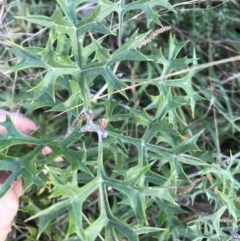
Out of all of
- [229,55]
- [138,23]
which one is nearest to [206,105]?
[229,55]

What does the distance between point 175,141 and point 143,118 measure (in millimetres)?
229

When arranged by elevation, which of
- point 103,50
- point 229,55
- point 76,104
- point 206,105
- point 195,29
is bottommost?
point 206,105

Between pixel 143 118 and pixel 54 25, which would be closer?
pixel 54 25

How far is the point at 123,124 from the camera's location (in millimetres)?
1621

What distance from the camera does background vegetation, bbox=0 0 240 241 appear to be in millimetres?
934

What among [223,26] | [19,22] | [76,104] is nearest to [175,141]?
[76,104]

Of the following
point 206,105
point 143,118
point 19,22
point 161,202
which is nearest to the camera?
point 143,118

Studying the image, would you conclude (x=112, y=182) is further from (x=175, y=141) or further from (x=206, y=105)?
(x=206, y=105)

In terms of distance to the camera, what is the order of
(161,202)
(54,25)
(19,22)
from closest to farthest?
(54,25) < (161,202) < (19,22)

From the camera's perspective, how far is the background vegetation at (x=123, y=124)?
0.93 metres

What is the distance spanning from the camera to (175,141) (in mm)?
1291

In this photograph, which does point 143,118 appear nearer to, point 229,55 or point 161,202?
point 161,202

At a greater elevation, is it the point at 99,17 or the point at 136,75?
the point at 99,17

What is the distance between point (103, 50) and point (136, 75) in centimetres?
72
